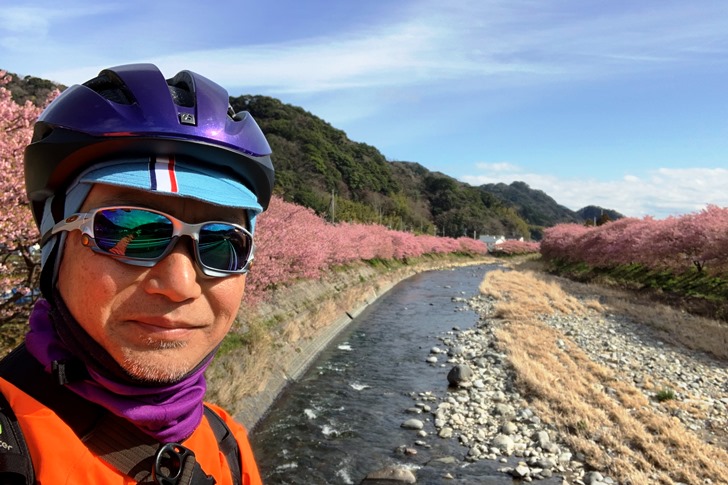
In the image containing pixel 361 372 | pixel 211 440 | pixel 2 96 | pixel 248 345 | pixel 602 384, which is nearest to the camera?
pixel 211 440

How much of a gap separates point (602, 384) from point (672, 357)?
5.04 meters

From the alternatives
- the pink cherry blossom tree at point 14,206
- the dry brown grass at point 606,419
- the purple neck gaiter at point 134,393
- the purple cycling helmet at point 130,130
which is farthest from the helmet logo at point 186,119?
the dry brown grass at point 606,419

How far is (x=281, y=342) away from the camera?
12.7 m

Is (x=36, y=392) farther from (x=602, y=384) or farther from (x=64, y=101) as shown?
(x=602, y=384)

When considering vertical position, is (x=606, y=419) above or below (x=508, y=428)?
above

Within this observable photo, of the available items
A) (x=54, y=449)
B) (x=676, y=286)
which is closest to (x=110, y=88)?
(x=54, y=449)

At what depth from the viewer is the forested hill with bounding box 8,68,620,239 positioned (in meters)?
67.2

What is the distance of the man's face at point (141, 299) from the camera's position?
132 cm

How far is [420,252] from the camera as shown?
55.8 meters

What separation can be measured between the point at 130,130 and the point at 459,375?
41.5 feet

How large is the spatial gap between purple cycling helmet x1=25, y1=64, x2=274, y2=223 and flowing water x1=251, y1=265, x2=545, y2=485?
7500mm

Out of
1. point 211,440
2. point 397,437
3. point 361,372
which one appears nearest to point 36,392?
point 211,440

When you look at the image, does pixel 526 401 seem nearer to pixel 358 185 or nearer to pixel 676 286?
pixel 676 286

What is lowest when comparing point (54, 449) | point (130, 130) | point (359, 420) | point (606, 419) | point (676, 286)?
point (359, 420)
